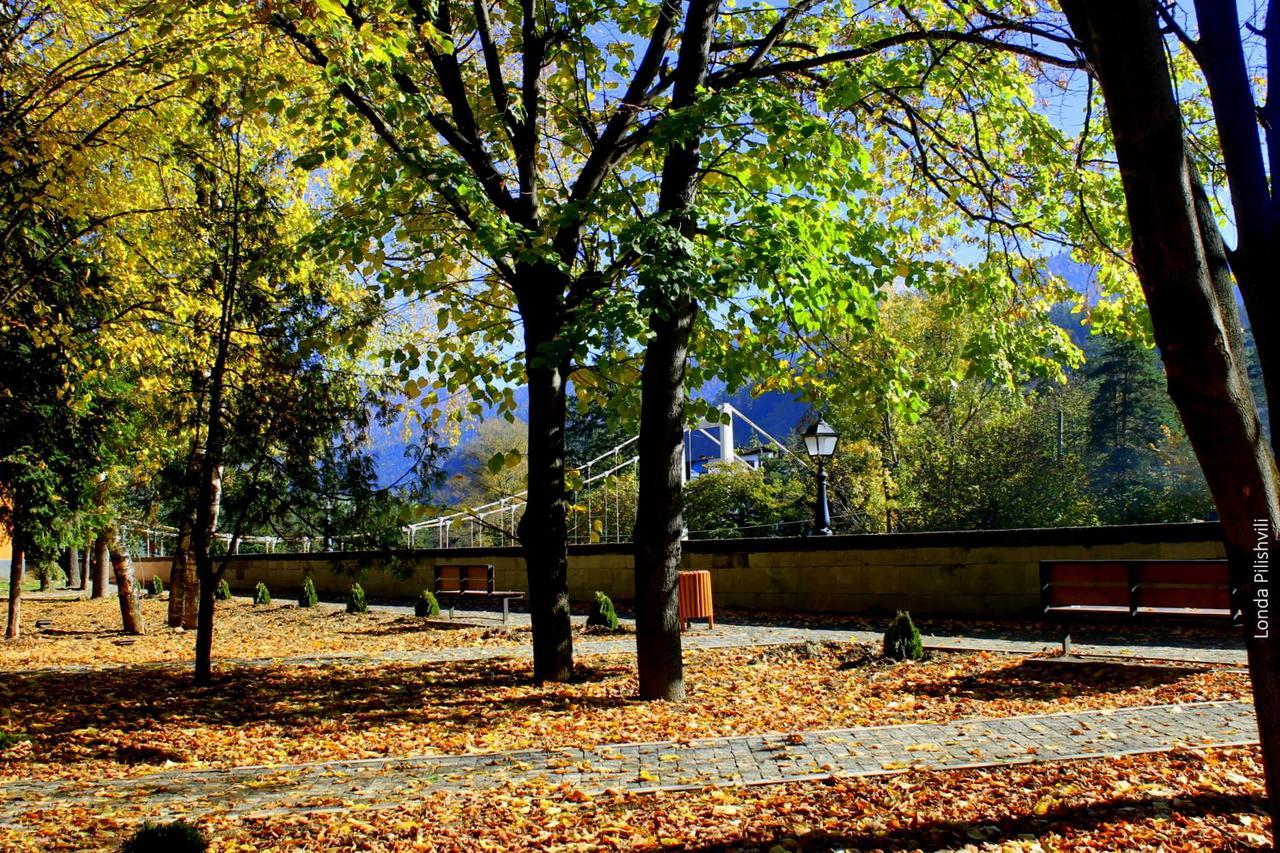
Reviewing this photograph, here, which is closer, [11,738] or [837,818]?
[837,818]

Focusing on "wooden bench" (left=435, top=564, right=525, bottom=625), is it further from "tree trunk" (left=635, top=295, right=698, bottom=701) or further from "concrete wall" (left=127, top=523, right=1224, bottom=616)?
"tree trunk" (left=635, top=295, right=698, bottom=701)

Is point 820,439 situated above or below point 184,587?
above

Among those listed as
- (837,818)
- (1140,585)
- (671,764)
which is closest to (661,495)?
(671,764)

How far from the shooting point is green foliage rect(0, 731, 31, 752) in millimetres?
6191

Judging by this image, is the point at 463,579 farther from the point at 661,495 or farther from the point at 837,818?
the point at 837,818

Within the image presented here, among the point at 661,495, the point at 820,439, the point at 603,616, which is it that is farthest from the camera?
the point at 820,439

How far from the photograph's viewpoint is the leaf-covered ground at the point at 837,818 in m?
3.47

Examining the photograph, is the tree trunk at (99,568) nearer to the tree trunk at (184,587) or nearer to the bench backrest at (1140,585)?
the tree trunk at (184,587)

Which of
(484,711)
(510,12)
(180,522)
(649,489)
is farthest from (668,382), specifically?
(180,522)

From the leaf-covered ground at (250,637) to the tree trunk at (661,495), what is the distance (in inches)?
206

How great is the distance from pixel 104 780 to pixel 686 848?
3.71 meters

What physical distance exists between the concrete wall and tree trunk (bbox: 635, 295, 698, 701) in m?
3.21

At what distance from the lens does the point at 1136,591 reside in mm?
8562

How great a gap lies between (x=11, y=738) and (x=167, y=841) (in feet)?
13.4
